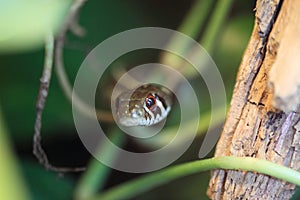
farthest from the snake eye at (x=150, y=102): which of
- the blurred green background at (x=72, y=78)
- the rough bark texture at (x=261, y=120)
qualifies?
the rough bark texture at (x=261, y=120)

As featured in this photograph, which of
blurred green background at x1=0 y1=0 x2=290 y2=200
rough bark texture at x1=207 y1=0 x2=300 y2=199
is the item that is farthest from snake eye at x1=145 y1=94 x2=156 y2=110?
rough bark texture at x1=207 y1=0 x2=300 y2=199

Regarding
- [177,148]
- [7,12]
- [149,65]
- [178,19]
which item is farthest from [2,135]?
[178,19]

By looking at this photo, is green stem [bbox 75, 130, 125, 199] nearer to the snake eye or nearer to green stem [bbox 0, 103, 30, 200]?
the snake eye

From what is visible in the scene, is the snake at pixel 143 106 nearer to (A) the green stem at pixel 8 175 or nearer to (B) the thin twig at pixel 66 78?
(B) the thin twig at pixel 66 78

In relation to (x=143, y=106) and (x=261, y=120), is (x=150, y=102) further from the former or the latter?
(x=261, y=120)

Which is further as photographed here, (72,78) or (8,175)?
(72,78)

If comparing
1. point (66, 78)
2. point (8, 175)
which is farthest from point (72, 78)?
point (8, 175)
